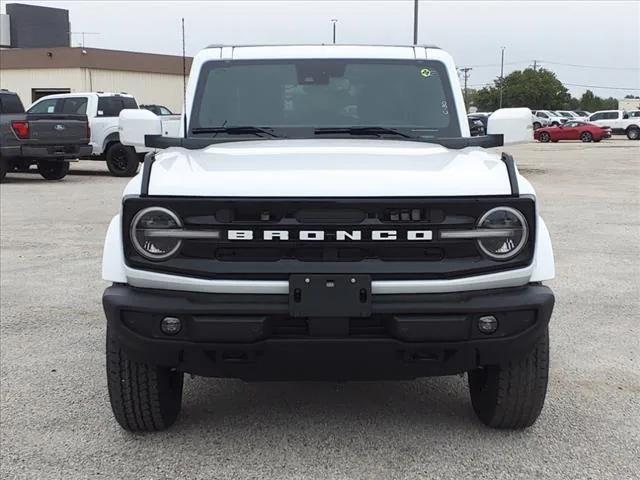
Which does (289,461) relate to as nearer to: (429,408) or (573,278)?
(429,408)

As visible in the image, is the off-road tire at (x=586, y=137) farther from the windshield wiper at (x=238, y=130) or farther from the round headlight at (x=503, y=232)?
the round headlight at (x=503, y=232)

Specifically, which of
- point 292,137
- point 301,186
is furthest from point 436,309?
point 292,137

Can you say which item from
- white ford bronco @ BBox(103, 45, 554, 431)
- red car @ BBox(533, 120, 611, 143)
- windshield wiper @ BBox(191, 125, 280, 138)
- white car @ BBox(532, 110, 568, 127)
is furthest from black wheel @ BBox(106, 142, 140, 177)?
white car @ BBox(532, 110, 568, 127)

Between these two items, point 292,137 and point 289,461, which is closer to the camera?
point 289,461

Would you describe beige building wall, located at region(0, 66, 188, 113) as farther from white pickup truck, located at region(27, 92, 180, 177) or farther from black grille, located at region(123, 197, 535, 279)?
black grille, located at region(123, 197, 535, 279)

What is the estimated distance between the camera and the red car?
136 feet

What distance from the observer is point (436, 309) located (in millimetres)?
3027

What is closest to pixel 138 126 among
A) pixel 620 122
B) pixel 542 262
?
pixel 542 262

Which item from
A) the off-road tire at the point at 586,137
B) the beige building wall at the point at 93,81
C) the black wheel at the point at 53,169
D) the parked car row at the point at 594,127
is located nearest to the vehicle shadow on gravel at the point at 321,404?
the black wheel at the point at 53,169

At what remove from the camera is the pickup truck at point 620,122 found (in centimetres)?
4408

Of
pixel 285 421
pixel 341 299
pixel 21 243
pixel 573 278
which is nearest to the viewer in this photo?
pixel 341 299

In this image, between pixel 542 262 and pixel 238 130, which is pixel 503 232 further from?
pixel 238 130

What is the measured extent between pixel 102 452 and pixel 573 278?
5.13 metres

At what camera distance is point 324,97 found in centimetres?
450
